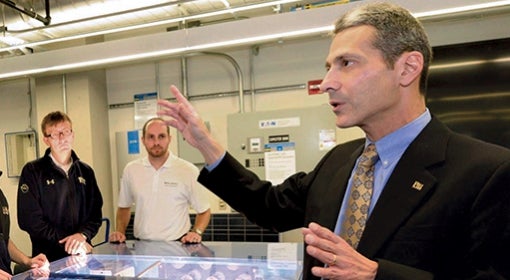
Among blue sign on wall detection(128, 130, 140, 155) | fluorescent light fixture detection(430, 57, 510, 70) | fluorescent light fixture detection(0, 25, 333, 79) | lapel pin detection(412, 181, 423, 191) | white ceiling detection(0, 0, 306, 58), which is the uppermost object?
white ceiling detection(0, 0, 306, 58)

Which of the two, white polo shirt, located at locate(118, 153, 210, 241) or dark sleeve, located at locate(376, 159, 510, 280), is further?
white polo shirt, located at locate(118, 153, 210, 241)

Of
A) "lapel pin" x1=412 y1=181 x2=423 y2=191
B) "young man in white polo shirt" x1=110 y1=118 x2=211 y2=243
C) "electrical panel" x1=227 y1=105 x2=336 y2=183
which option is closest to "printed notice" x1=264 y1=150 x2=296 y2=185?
"electrical panel" x1=227 y1=105 x2=336 y2=183

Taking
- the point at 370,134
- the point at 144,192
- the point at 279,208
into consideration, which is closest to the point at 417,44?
the point at 370,134

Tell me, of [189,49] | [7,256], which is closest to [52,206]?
[7,256]

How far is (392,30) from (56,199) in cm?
190

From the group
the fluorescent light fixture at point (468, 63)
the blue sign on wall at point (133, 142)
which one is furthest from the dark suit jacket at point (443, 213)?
the blue sign on wall at point (133, 142)

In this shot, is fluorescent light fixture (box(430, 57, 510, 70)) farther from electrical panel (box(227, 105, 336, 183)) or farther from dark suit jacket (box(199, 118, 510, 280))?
dark suit jacket (box(199, 118, 510, 280))

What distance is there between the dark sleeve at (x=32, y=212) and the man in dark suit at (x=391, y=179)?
1.37 meters

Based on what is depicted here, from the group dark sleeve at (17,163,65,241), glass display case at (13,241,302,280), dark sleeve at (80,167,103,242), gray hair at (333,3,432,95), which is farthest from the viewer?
dark sleeve at (80,167,103,242)

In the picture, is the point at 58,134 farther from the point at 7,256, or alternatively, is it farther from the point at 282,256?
the point at 282,256

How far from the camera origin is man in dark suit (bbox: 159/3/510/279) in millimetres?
659

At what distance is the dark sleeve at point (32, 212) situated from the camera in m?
1.89

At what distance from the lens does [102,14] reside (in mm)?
2662

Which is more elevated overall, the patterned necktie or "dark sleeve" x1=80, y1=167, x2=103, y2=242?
the patterned necktie
